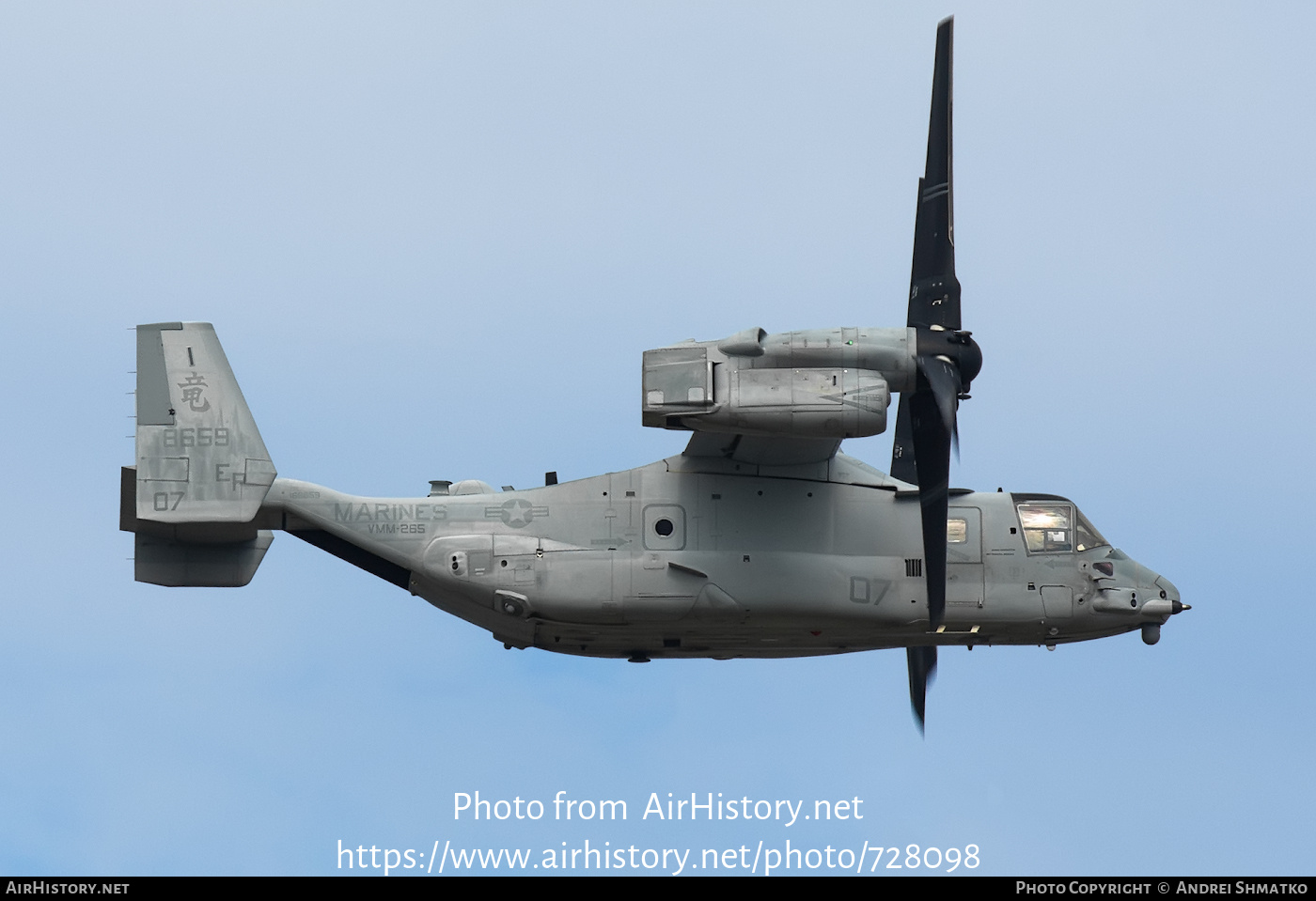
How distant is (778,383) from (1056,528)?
6.07 m

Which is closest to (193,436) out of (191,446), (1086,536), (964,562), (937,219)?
(191,446)

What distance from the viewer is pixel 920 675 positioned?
42.3m

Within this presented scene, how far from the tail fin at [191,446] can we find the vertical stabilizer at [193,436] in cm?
1

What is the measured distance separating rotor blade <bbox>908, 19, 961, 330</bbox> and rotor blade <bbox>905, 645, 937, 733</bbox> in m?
6.86

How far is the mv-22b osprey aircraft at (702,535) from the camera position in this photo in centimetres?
3794

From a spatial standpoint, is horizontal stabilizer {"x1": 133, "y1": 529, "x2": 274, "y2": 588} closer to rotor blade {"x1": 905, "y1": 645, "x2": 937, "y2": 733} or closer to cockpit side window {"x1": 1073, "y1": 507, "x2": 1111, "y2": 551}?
rotor blade {"x1": 905, "y1": 645, "x2": 937, "y2": 733}

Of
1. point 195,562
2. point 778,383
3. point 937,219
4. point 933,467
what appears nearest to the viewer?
point 778,383

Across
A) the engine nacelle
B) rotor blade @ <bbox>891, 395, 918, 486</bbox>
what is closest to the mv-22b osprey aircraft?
the engine nacelle

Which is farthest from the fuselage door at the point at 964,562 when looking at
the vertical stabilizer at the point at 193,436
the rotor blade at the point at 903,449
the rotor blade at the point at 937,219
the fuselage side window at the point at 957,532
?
the vertical stabilizer at the point at 193,436

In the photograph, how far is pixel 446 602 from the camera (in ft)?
128

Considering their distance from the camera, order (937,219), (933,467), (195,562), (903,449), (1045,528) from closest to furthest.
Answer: (933,467) → (937,219) → (195,562) → (1045,528) → (903,449)

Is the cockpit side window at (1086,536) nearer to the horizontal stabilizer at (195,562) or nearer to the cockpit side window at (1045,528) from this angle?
the cockpit side window at (1045,528)

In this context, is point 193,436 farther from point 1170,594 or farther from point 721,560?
point 1170,594
